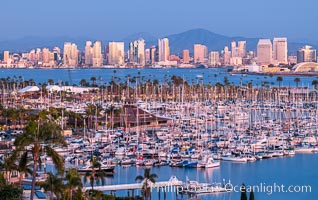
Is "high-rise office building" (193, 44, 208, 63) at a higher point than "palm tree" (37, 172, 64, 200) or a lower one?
higher

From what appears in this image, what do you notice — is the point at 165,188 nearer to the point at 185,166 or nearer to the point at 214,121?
the point at 185,166

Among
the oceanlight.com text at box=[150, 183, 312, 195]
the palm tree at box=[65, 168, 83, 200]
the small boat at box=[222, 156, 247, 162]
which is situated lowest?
the oceanlight.com text at box=[150, 183, 312, 195]

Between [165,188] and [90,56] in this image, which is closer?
[165,188]

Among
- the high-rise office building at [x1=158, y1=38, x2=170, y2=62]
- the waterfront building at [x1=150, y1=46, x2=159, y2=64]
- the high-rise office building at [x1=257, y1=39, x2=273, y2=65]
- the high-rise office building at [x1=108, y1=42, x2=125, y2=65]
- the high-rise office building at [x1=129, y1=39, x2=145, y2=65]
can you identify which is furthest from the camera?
the waterfront building at [x1=150, y1=46, x2=159, y2=64]

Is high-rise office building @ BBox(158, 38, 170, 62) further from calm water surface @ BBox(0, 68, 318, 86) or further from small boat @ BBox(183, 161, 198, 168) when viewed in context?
small boat @ BBox(183, 161, 198, 168)

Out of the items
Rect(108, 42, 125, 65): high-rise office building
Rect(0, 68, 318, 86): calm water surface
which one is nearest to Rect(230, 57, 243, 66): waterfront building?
Rect(108, 42, 125, 65): high-rise office building

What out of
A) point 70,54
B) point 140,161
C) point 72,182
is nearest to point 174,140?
point 140,161

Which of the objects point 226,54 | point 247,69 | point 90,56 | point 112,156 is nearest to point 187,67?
point 226,54

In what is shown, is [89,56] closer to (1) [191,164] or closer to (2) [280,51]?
(2) [280,51]
